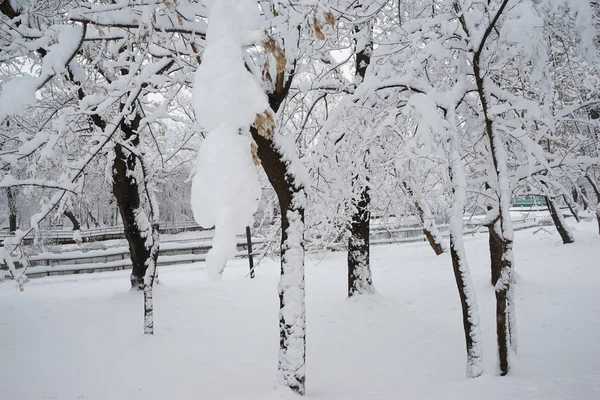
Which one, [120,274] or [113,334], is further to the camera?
[120,274]

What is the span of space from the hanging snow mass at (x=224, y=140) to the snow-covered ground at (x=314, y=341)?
318cm

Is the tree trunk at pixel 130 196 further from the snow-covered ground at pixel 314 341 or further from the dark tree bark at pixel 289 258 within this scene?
the dark tree bark at pixel 289 258

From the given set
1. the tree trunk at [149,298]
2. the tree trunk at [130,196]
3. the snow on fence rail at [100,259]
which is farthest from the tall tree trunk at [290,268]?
the snow on fence rail at [100,259]

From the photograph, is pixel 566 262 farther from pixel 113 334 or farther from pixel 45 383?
pixel 45 383

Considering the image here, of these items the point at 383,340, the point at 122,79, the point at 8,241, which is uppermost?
the point at 122,79

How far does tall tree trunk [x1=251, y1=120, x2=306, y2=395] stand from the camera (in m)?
4.11

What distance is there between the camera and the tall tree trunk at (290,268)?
162 inches

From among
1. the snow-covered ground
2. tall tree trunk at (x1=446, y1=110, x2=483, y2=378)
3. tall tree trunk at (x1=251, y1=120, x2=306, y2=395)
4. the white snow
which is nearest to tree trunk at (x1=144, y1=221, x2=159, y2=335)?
the snow-covered ground

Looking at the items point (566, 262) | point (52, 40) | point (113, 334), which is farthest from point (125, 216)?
point (566, 262)

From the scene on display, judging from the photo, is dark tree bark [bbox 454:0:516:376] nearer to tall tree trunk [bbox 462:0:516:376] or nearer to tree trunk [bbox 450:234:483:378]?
tall tree trunk [bbox 462:0:516:376]

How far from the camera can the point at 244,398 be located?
4340mm

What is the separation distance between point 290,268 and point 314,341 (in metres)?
3.10

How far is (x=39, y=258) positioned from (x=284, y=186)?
1584 centimetres

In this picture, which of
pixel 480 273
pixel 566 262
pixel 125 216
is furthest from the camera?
pixel 566 262
